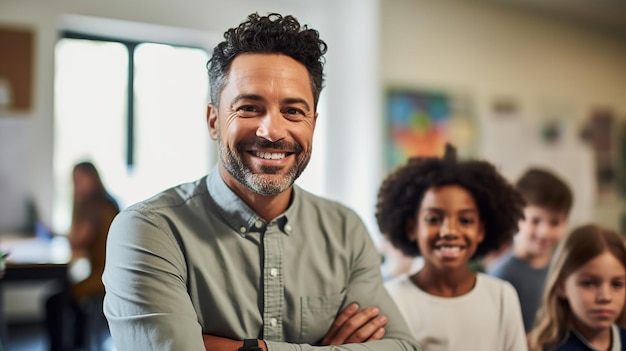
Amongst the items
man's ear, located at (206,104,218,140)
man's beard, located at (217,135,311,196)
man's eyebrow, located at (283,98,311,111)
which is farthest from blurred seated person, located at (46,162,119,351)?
man's eyebrow, located at (283,98,311,111)

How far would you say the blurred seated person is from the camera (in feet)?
11.2

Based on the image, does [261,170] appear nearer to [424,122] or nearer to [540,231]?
[540,231]

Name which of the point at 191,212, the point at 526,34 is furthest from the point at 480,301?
the point at 526,34

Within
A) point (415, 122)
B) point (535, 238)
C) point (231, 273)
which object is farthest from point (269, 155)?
point (415, 122)

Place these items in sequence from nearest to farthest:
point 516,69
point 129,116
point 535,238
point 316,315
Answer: point 316,315, point 535,238, point 129,116, point 516,69

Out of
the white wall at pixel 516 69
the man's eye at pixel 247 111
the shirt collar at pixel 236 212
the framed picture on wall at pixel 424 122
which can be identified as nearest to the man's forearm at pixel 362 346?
the shirt collar at pixel 236 212

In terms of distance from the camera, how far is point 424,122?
507 cm

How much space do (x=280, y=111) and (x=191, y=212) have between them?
33 cm

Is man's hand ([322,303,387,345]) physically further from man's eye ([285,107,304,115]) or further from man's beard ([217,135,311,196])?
man's eye ([285,107,304,115])

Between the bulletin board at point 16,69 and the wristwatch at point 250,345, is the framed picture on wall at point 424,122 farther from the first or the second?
the wristwatch at point 250,345

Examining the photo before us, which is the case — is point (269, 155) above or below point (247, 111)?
below

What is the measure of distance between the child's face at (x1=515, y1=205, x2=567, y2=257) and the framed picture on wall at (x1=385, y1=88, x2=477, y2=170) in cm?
230

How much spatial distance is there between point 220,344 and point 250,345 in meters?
0.07

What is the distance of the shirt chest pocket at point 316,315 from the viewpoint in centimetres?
146
